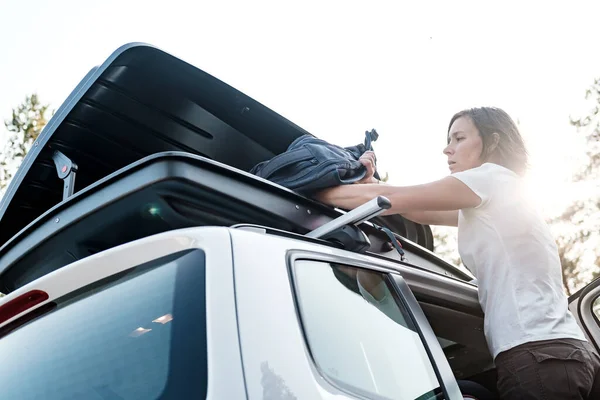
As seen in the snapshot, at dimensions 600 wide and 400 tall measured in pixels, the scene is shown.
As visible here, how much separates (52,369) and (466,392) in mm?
1746

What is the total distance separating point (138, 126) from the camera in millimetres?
2469

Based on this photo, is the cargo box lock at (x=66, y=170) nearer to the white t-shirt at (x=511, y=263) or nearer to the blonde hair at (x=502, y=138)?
the white t-shirt at (x=511, y=263)

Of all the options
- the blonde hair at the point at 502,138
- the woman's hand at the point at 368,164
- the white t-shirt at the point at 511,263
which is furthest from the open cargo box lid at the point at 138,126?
the blonde hair at the point at 502,138

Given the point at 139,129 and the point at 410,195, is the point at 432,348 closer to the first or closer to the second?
the point at 410,195

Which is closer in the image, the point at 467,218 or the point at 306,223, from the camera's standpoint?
the point at 306,223

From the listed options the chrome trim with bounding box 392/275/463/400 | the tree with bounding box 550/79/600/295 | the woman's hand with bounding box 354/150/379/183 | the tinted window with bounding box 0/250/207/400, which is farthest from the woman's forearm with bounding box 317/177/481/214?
the tree with bounding box 550/79/600/295

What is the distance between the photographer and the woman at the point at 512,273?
2.18 meters

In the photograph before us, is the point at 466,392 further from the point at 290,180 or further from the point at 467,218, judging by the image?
the point at 290,180

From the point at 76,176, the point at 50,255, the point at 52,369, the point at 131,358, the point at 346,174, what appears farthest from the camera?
the point at 76,176

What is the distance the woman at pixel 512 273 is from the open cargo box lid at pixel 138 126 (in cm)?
53

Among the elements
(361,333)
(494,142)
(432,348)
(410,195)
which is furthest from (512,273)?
(361,333)

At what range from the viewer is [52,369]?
1490 mm

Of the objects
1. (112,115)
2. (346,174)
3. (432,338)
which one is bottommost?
(432,338)

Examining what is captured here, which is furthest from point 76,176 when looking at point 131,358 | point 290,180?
point 131,358
